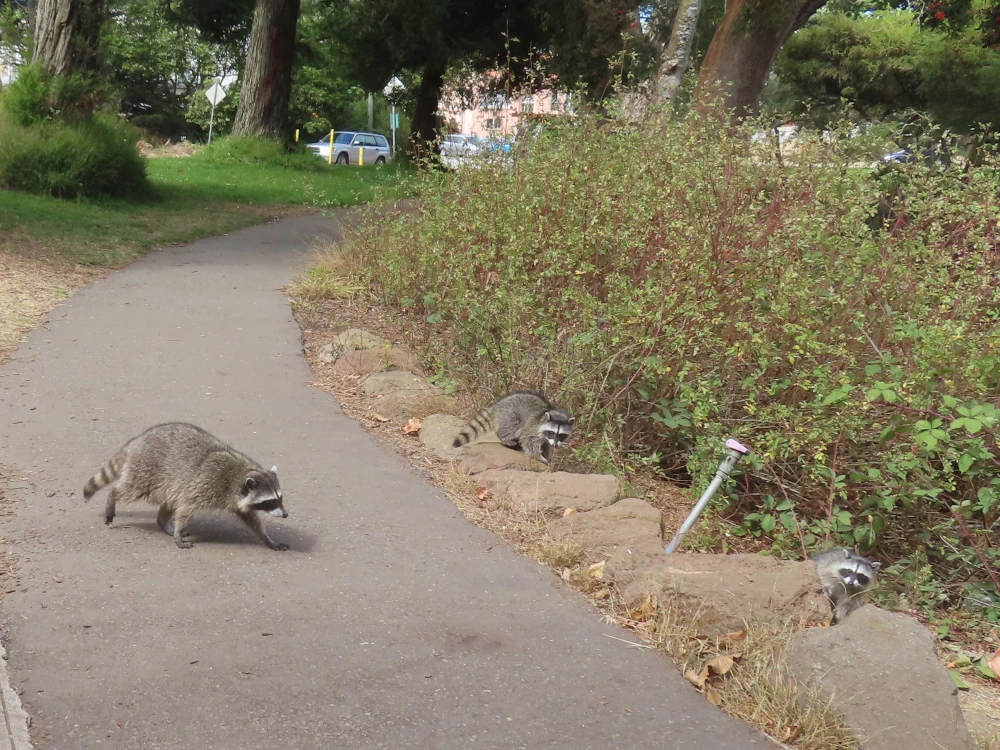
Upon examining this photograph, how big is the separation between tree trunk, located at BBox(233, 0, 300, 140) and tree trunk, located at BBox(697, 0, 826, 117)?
13.2 meters

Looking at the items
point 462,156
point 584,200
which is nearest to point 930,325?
point 584,200

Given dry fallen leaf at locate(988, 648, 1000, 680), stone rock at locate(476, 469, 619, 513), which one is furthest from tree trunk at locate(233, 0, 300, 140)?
dry fallen leaf at locate(988, 648, 1000, 680)

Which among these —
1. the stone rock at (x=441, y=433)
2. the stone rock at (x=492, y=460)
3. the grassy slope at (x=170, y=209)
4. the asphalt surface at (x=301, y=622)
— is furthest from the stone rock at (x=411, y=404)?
the grassy slope at (x=170, y=209)

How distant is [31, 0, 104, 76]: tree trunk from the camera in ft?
51.7

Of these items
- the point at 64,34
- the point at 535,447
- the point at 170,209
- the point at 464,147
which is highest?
the point at 64,34

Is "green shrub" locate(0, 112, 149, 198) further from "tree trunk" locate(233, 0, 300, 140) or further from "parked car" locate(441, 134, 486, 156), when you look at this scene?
"tree trunk" locate(233, 0, 300, 140)

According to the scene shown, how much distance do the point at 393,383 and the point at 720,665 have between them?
4575 mm

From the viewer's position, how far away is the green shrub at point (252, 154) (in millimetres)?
24562

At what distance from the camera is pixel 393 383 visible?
27.4 feet

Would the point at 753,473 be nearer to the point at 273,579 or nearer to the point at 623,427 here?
the point at 623,427

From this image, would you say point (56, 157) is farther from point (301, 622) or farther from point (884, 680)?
point (884, 680)

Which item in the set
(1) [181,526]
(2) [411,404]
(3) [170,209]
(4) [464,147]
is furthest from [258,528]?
(3) [170,209]

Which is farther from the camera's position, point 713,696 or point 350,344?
point 350,344

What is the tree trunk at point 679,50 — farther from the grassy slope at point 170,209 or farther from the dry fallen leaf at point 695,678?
the dry fallen leaf at point 695,678
